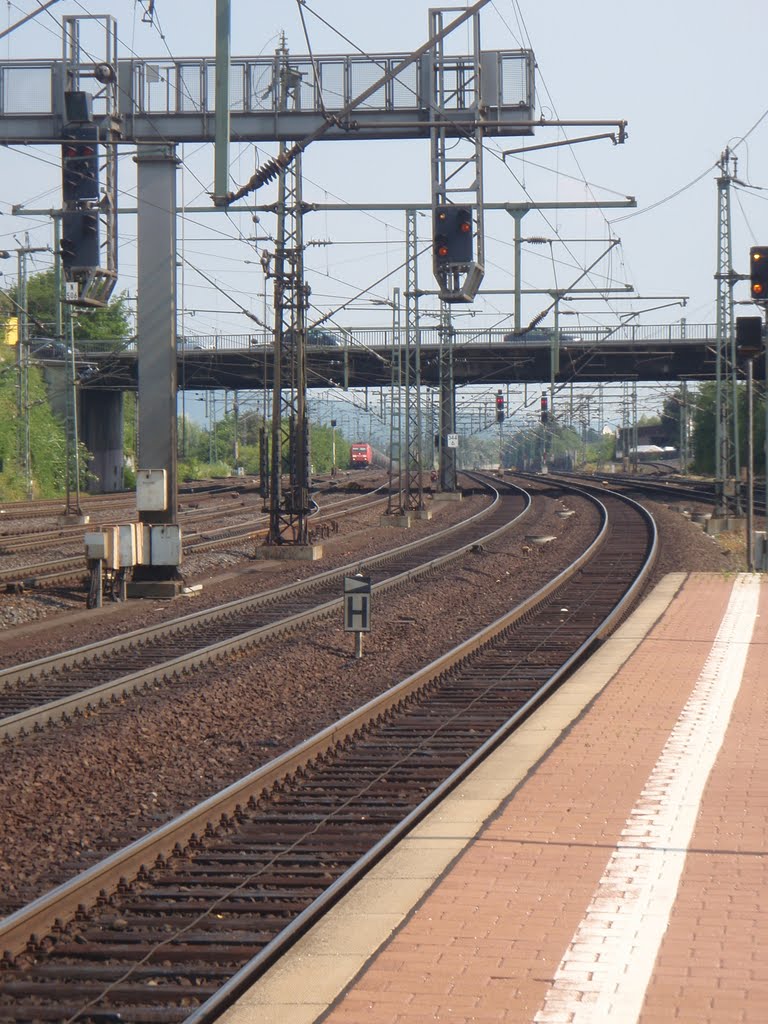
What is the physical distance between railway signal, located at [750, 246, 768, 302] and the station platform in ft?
38.8

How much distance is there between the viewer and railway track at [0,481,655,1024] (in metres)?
5.60

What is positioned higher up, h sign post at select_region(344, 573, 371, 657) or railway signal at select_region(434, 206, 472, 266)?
railway signal at select_region(434, 206, 472, 266)

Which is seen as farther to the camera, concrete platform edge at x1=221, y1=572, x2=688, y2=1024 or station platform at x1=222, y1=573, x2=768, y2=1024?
concrete platform edge at x1=221, y1=572, x2=688, y2=1024

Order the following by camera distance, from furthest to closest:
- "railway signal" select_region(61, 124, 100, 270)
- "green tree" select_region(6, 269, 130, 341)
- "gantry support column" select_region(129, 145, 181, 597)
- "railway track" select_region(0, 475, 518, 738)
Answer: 1. "green tree" select_region(6, 269, 130, 341)
2. "gantry support column" select_region(129, 145, 181, 597)
3. "railway signal" select_region(61, 124, 100, 270)
4. "railway track" select_region(0, 475, 518, 738)

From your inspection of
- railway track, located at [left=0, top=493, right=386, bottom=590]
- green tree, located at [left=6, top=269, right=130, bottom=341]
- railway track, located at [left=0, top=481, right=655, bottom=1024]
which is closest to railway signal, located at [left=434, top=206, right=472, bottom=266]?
railway track, located at [left=0, top=481, right=655, bottom=1024]

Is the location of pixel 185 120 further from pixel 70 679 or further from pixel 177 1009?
pixel 177 1009

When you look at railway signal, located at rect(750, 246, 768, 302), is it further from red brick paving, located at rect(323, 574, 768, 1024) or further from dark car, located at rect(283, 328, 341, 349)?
dark car, located at rect(283, 328, 341, 349)

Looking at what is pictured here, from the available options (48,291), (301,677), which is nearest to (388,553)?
(301,677)

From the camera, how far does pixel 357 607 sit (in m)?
15.1

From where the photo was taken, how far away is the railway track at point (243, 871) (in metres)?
5.60

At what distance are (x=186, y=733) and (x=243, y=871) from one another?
3.70m

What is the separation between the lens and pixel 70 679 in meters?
13.5

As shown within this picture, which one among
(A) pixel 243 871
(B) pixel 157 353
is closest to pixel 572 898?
(A) pixel 243 871

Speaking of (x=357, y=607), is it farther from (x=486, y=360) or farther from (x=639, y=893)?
(x=486, y=360)
